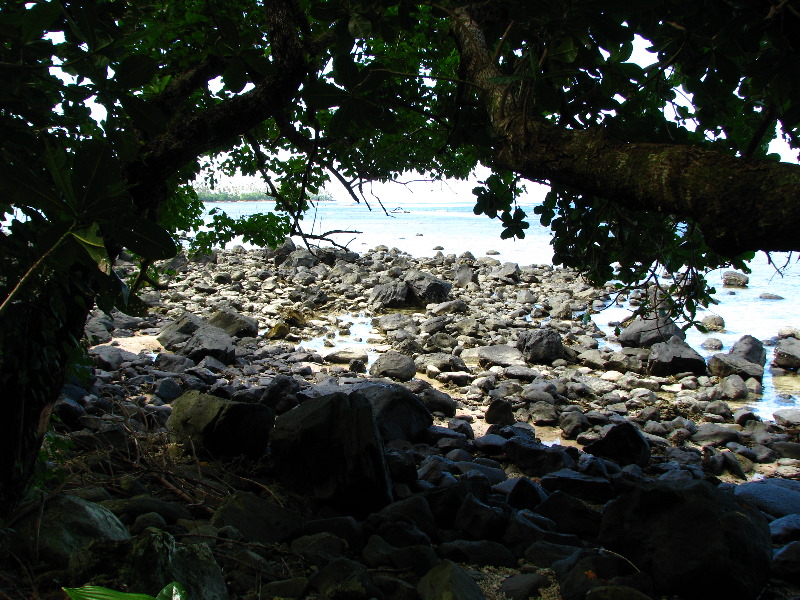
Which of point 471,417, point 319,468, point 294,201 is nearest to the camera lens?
point 319,468

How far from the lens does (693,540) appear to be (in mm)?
2693

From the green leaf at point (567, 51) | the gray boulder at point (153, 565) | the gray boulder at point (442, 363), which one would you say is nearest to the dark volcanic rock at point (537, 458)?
the gray boulder at point (442, 363)

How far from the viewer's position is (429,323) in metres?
9.52

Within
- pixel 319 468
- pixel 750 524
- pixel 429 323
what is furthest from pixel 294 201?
pixel 429 323

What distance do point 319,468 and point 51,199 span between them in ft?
8.50

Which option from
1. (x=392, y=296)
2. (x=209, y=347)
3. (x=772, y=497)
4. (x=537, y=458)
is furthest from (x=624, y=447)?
(x=392, y=296)

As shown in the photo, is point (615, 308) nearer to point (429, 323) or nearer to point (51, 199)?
point (429, 323)

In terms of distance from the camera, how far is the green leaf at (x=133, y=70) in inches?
60.5

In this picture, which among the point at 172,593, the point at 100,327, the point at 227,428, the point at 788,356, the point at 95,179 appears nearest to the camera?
the point at 172,593

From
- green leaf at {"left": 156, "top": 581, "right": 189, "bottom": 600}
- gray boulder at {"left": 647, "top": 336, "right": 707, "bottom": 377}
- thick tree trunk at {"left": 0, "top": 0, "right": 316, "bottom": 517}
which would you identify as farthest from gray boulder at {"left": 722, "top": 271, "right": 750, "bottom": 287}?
green leaf at {"left": 156, "top": 581, "right": 189, "bottom": 600}

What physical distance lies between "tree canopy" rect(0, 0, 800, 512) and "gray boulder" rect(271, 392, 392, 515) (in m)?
1.37

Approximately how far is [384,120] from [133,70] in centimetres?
97

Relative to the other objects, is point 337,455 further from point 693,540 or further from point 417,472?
point 693,540

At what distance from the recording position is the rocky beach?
7.72 ft
